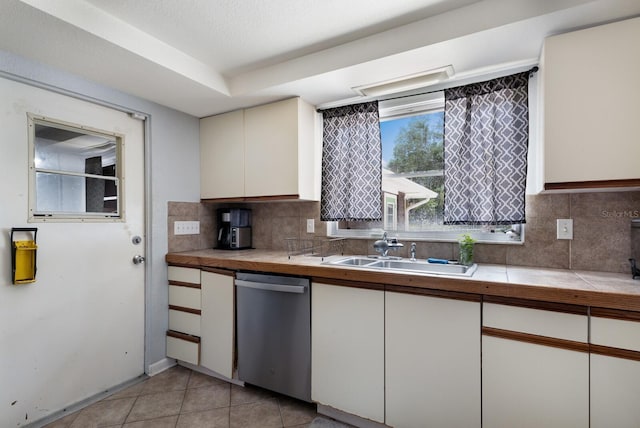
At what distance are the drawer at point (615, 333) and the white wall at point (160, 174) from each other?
2707 millimetres

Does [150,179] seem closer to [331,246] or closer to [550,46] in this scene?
[331,246]

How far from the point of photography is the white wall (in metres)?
2.27

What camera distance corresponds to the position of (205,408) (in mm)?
1986

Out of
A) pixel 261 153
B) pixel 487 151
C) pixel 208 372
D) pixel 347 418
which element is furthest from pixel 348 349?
pixel 261 153

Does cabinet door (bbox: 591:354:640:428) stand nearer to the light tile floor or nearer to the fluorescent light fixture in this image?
the light tile floor

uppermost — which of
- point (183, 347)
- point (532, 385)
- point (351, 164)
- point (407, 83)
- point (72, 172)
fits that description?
point (407, 83)

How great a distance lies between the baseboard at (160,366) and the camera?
2.38 metres

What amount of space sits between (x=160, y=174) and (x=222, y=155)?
53 centimetres

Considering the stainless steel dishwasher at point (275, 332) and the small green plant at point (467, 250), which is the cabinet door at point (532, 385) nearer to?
the small green plant at point (467, 250)

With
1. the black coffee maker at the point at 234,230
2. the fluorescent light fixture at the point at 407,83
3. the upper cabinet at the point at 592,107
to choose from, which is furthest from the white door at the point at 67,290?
Result: the upper cabinet at the point at 592,107

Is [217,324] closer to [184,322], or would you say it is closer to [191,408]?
[184,322]

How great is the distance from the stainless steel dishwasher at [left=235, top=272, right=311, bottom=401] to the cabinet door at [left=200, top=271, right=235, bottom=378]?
3.5 inches

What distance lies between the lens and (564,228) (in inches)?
70.4

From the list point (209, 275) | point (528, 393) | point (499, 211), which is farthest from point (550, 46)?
point (209, 275)
